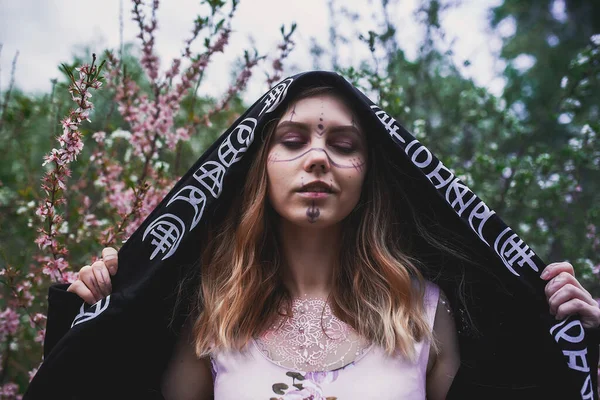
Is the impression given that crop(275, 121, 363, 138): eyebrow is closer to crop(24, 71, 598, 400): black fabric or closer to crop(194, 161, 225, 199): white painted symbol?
crop(24, 71, 598, 400): black fabric

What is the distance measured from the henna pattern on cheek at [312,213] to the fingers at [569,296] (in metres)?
0.80

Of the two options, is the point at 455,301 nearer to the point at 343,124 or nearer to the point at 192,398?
the point at 343,124

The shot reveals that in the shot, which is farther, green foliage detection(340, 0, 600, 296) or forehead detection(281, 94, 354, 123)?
green foliage detection(340, 0, 600, 296)

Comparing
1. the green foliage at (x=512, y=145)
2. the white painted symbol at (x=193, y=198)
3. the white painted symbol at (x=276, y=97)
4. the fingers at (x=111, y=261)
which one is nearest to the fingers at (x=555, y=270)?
the white painted symbol at (x=276, y=97)

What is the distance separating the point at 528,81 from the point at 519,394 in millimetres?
10432

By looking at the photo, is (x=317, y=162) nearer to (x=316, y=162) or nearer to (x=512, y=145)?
(x=316, y=162)

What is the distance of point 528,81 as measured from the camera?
10820mm

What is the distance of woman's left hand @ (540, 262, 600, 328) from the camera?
1559mm

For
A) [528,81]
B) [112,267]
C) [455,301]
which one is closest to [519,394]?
[455,301]

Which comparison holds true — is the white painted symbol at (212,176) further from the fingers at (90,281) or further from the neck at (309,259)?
the fingers at (90,281)

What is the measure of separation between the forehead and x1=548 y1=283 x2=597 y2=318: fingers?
35.5 inches

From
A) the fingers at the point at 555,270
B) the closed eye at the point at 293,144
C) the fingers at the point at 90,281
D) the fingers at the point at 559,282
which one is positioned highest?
the closed eye at the point at 293,144

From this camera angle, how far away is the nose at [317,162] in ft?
5.73

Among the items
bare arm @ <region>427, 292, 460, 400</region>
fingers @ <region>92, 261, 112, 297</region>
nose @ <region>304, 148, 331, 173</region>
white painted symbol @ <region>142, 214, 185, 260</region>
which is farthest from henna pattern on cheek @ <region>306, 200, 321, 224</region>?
fingers @ <region>92, 261, 112, 297</region>
